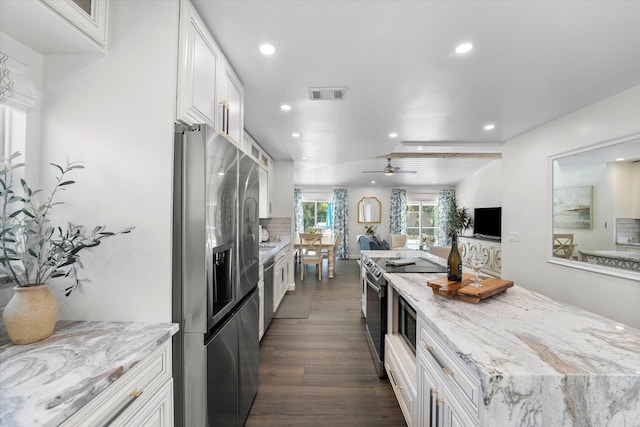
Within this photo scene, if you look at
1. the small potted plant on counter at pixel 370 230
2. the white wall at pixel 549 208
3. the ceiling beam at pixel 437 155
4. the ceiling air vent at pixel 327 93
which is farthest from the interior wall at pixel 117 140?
the small potted plant on counter at pixel 370 230

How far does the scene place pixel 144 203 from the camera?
46.6 inches

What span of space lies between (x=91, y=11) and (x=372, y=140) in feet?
10.3

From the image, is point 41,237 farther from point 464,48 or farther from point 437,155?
point 437,155

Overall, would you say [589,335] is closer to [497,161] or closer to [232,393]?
[232,393]

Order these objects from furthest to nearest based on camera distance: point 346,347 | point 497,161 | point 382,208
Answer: point 382,208, point 497,161, point 346,347

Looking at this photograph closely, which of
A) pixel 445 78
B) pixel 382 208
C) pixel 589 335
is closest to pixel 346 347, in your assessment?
pixel 589 335

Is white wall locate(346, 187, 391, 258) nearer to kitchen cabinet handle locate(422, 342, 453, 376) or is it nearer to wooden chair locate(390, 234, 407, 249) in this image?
wooden chair locate(390, 234, 407, 249)

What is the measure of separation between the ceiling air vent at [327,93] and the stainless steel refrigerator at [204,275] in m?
1.08

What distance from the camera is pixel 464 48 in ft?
5.38

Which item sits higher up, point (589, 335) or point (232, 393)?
point (589, 335)

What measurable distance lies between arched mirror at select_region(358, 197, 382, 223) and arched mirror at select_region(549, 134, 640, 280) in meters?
6.14

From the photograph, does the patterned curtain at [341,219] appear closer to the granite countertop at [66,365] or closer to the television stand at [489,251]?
the television stand at [489,251]

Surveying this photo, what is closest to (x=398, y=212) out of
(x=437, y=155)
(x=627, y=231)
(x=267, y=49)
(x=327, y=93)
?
(x=437, y=155)

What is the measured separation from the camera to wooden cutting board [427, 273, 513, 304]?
147 centimetres
